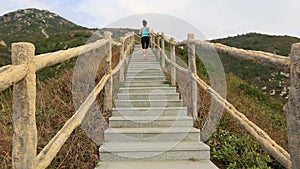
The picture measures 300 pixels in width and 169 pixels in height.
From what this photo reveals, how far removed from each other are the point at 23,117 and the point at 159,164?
1.88m

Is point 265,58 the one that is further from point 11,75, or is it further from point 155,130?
point 155,130

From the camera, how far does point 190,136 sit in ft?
13.5

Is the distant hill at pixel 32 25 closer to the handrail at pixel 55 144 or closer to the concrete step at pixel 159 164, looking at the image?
the concrete step at pixel 159 164

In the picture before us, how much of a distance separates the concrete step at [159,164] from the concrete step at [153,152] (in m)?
0.07

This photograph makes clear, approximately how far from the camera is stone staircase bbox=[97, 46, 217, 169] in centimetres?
357

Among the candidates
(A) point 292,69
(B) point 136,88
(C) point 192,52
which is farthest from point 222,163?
(B) point 136,88

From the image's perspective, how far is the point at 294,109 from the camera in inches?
77.6

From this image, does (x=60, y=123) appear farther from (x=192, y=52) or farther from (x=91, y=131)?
(x=192, y=52)

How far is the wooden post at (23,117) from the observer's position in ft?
6.03

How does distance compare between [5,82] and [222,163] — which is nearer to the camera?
[5,82]

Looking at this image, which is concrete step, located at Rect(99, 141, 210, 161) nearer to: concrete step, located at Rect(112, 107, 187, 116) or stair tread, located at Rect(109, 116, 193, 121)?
stair tread, located at Rect(109, 116, 193, 121)

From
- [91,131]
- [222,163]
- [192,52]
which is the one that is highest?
[192,52]

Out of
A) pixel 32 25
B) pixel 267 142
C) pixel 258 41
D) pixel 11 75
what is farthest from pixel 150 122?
pixel 32 25

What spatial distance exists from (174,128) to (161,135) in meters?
0.30
